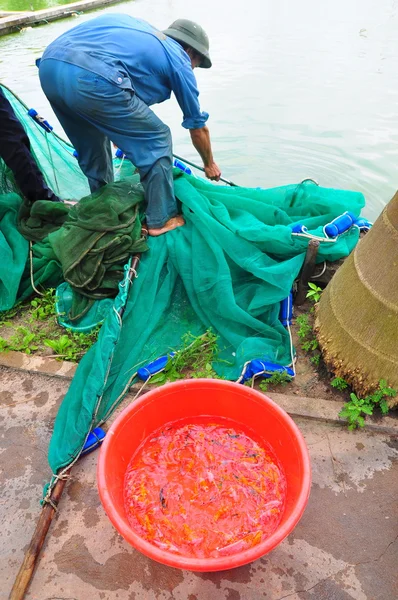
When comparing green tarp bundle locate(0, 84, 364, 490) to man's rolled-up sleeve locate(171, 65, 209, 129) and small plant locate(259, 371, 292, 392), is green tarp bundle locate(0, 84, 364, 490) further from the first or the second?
man's rolled-up sleeve locate(171, 65, 209, 129)

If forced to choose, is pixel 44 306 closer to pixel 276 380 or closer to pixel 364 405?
pixel 276 380

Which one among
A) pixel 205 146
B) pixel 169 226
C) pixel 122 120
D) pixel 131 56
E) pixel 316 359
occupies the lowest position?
pixel 316 359

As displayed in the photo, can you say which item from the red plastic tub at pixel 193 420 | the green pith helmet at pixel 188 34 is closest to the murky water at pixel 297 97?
the green pith helmet at pixel 188 34

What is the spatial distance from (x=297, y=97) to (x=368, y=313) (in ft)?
28.4

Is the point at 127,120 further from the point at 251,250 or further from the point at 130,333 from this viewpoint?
the point at 130,333

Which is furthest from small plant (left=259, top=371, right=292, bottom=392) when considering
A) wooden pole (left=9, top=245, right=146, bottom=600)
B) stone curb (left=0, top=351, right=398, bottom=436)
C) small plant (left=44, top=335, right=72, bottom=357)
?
small plant (left=44, top=335, right=72, bottom=357)

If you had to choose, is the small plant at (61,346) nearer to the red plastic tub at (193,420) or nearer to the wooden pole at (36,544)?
the wooden pole at (36,544)

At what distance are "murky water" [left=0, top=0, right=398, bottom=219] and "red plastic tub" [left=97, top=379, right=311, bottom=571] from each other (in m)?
4.79

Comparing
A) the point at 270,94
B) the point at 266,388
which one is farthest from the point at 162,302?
the point at 270,94

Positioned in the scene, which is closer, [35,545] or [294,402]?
[35,545]

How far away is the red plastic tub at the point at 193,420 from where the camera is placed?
142 cm

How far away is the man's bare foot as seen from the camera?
3.16 m

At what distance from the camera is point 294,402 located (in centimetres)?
242

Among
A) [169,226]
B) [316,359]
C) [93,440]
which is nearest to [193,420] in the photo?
[93,440]
